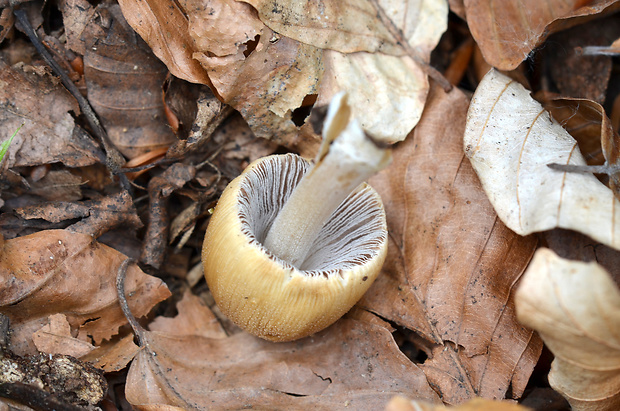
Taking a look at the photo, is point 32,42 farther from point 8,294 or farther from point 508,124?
point 508,124

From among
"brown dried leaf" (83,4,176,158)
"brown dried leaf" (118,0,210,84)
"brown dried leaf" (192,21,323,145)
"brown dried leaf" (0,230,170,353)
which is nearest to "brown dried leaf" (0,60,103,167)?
"brown dried leaf" (83,4,176,158)

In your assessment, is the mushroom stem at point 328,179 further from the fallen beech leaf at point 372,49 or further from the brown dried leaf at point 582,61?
the brown dried leaf at point 582,61

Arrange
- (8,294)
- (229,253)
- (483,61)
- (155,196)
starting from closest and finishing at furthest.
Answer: (229,253) < (8,294) < (155,196) < (483,61)

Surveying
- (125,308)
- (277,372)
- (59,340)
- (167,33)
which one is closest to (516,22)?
(167,33)

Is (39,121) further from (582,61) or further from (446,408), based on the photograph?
(582,61)

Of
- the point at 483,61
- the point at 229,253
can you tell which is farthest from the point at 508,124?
the point at 229,253
